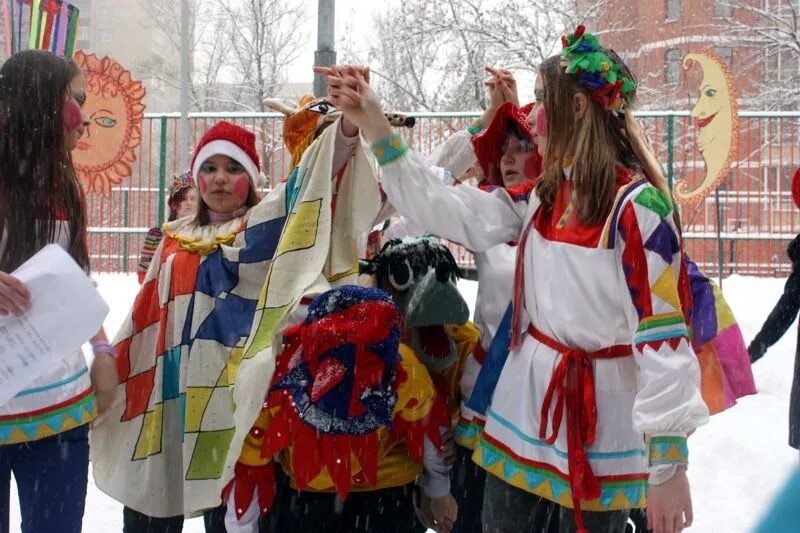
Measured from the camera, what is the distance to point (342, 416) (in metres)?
2.14

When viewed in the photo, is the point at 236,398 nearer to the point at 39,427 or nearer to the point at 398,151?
the point at 39,427

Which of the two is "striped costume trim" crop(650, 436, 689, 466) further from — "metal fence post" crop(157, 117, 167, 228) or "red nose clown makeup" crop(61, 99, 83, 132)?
"metal fence post" crop(157, 117, 167, 228)

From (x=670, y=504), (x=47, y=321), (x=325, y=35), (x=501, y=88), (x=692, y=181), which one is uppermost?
(x=325, y=35)

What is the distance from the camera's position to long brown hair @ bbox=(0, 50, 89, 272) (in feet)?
7.32

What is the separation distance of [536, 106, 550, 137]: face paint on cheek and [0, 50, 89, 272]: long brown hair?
51.7 inches

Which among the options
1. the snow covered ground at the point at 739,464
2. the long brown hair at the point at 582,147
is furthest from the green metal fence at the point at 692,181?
the long brown hair at the point at 582,147

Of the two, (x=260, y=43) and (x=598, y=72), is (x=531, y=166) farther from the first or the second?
(x=260, y=43)

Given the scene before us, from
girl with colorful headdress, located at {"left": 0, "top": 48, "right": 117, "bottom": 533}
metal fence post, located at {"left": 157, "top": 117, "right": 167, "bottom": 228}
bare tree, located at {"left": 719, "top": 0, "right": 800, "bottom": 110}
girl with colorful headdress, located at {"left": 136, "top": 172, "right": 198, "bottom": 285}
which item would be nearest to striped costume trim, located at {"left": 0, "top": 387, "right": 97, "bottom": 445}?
girl with colorful headdress, located at {"left": 0, "top": 48, "right": 117, "bottom": 533}

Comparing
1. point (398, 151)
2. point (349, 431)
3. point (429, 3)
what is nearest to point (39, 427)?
point (349, 431)

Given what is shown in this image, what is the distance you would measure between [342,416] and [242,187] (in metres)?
1.07

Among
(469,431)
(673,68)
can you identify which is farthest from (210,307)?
(673,68)

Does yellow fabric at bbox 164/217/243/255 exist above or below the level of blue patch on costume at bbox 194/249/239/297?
above

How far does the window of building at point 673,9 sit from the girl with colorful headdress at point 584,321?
25.8m

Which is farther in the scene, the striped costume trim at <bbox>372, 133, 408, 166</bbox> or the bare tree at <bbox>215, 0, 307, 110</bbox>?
the bare tree at <bbox>215, 0, 307, 110</bbox>
